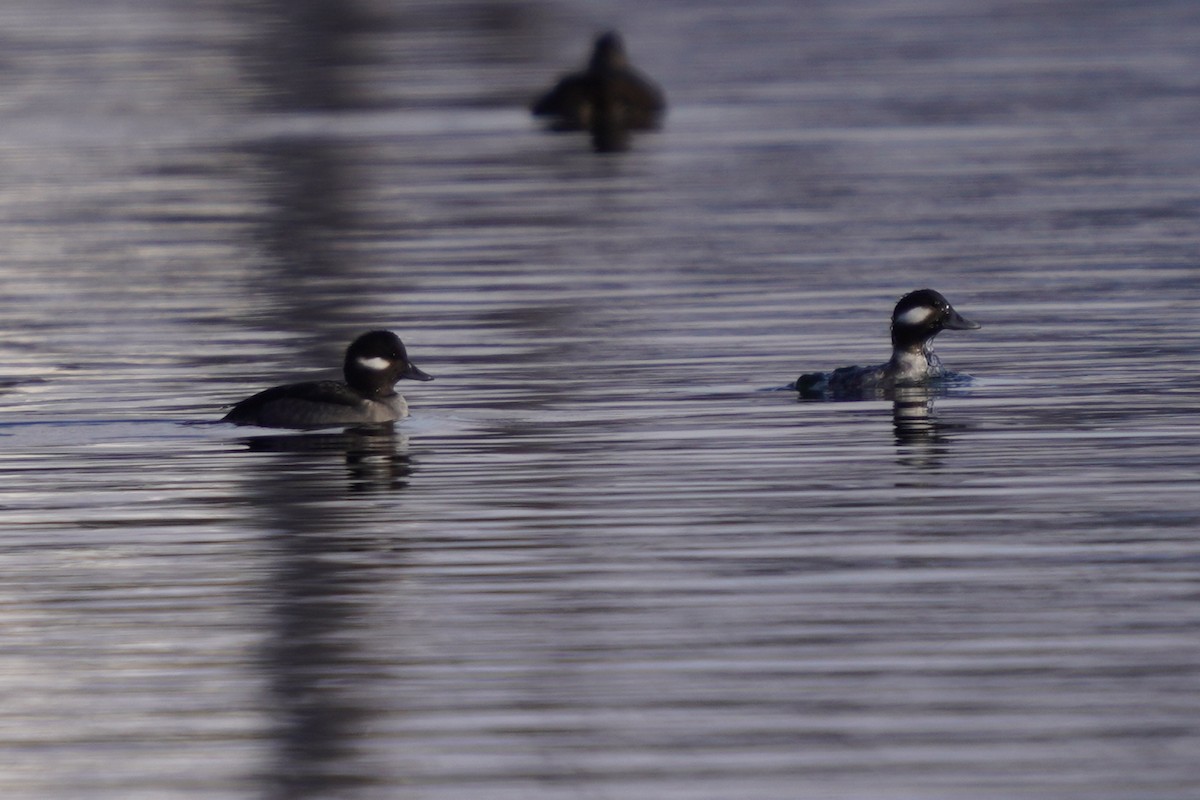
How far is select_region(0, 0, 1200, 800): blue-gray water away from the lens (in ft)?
32.2

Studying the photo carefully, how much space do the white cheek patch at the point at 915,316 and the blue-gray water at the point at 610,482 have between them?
0.59m

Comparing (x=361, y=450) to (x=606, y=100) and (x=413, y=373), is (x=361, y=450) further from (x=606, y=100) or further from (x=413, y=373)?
(x=606, y=100)

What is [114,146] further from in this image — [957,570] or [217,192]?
[957,570]

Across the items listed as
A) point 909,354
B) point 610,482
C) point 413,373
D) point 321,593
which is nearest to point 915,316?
point 909,354

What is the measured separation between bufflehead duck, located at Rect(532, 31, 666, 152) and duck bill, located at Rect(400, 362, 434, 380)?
2314 centimetres

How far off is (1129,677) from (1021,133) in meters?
27.9

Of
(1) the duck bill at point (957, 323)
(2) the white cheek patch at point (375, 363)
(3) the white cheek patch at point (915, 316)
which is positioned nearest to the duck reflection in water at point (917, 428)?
(3) the white cheek patch at point (915, 316)

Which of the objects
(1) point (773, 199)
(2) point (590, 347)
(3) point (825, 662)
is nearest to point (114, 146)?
(1) point (773, 199)

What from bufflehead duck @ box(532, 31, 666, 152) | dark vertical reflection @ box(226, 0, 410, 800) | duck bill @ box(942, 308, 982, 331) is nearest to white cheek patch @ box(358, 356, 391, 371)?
dark vertical reflection @ box(226, 0, 410, 800)

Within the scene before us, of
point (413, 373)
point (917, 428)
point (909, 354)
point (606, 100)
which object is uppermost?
point (606, 100)

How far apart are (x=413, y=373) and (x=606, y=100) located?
24.3 meters

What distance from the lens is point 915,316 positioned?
60.5 feet

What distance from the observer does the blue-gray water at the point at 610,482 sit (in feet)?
32.2

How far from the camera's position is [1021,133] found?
37.6m
